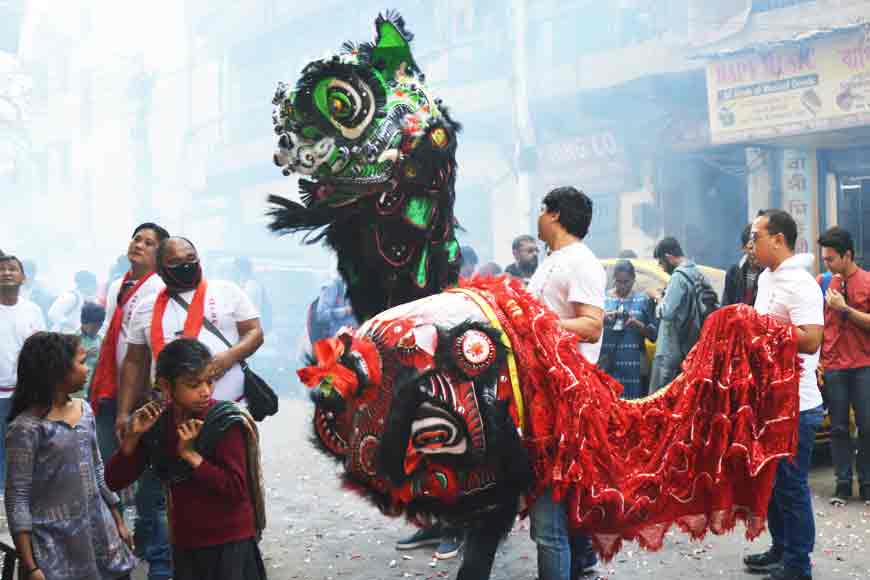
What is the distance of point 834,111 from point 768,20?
197 cm

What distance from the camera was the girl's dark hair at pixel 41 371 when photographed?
3447mm

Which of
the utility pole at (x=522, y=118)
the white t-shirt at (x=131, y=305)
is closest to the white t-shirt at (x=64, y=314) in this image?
the white t-shirt at (x=131, y=305)

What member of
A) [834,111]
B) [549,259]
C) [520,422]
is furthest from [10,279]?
[834,111]

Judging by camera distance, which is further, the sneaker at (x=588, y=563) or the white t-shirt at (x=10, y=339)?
the white t-shirt at (x=10, y=339)

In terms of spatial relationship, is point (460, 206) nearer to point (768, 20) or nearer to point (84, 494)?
point (768, 20)

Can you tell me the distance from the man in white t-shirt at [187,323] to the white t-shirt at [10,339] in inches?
92.2

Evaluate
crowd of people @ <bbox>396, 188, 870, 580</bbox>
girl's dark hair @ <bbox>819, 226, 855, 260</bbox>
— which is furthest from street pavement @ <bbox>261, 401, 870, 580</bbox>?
girl's dark hair @ <bbox>819, 226, 855, 260</bbox>

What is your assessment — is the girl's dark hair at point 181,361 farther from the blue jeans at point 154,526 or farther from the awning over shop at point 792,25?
the awning over shop at point 792,25

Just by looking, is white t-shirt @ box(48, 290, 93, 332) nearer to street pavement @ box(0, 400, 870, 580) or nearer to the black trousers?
street pavement @ box(0, 400, 870, 580)

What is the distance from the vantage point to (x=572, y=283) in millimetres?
4082

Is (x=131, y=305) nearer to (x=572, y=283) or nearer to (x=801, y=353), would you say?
(x=572, y=283)

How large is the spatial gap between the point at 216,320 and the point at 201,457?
6.08 ft

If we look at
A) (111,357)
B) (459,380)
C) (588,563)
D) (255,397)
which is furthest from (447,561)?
(459,380)

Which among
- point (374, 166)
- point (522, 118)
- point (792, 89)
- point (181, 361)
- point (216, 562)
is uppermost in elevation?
point (522, 118)
